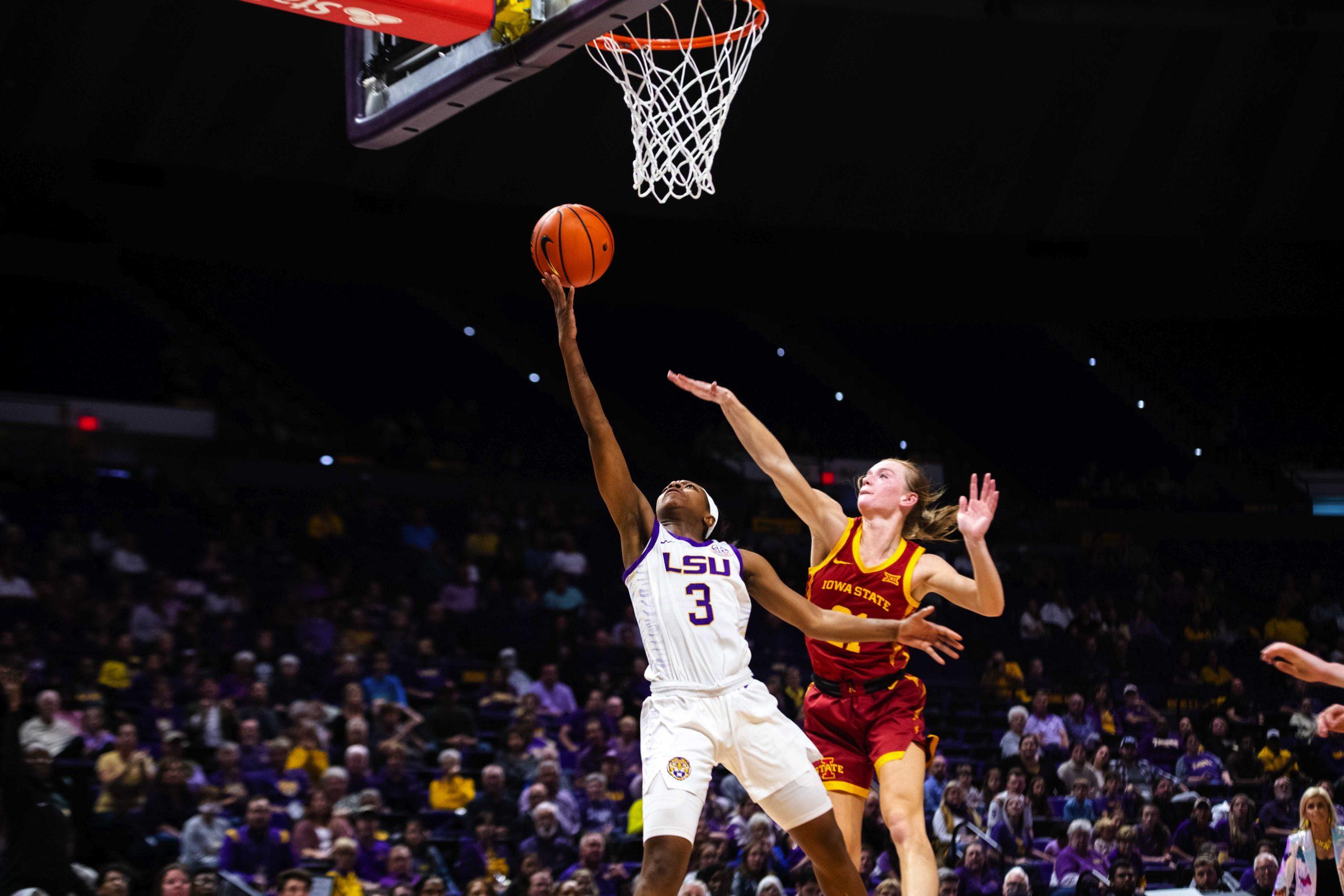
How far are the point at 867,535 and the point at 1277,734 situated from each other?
8754mm

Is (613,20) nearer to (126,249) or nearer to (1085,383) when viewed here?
(126,249)

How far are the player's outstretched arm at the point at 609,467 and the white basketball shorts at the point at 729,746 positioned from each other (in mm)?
509

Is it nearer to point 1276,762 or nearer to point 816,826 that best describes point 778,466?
point 816,826

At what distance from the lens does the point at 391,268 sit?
1662 centimetres

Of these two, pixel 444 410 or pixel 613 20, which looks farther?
pixel 444 410

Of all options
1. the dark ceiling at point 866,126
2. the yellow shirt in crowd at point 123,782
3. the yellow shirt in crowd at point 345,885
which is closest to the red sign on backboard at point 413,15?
the yellow shirt in crowd at point 345,885

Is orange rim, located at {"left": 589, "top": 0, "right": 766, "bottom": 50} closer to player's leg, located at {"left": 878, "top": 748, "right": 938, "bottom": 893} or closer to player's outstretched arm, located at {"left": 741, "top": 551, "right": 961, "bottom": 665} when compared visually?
player's outstretched arm, located at {"left": 741, "top": 551, "right": 961, "bottom": 665}

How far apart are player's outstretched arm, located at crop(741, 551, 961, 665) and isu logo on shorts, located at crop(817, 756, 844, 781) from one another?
1049 millimetres

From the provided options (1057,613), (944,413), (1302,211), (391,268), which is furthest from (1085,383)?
(391,268)

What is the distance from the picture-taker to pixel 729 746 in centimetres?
447

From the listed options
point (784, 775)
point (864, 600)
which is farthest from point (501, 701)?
point (784, 775)

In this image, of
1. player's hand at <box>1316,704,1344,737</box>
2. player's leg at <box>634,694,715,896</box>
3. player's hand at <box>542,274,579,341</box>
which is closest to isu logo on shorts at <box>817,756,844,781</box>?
player's leg at <box>634,694,715,896</box>

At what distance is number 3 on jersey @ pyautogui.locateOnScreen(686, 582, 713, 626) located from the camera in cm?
451

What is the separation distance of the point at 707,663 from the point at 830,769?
4.45 ft
